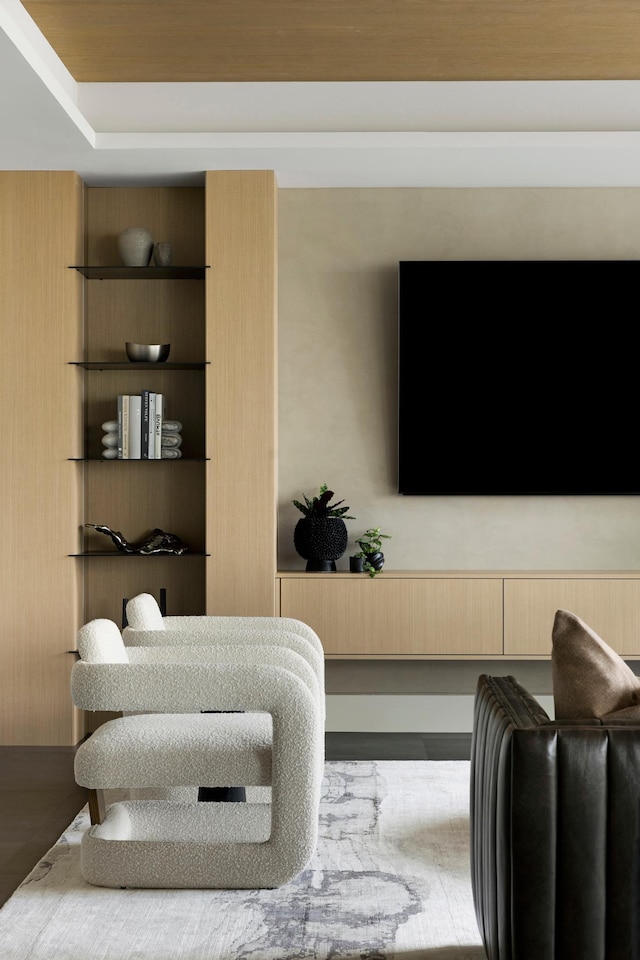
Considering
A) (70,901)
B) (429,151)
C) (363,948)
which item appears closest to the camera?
(363,948)

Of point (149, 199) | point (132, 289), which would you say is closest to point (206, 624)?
point (132, 289)

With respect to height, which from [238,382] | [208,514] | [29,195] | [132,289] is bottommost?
[208,514]

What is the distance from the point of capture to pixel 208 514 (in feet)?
14.0

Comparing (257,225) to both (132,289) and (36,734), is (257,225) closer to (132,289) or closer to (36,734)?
(132,289)

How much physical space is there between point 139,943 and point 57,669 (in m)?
2.12

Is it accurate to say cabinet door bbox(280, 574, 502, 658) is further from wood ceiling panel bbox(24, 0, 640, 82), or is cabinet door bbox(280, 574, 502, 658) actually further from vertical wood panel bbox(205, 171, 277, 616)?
wood ceiling panel bbox(24, 0, 640, 82)

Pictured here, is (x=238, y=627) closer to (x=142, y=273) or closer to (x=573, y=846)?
(x=142, y=273)

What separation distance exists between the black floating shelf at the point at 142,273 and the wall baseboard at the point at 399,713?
2.09 m

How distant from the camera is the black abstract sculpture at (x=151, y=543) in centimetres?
425

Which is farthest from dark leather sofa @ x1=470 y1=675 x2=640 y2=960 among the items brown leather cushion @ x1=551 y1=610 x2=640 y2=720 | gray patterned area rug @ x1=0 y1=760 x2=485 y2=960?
gray patterned area rug @ x1=0 y1=760 x2=485 y2=960

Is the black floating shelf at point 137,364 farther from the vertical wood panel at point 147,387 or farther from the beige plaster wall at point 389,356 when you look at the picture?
the beige plaster wall at point 389,356

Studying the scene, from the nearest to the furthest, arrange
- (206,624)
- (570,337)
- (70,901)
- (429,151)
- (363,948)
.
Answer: (363,948), (70,901), (206,624), (429,151), (570,337)

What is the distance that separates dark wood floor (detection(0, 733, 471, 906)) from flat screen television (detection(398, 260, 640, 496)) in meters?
1.16

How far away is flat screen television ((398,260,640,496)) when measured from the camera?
4488 mm
